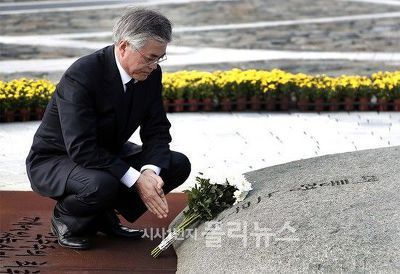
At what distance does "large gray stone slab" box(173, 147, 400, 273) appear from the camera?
3836 mm

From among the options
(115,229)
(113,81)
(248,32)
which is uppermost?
(113,81)

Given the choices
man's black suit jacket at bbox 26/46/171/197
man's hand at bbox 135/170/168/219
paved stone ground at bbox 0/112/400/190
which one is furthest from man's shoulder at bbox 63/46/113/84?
paved stone ground at bbox 0/112/400/190

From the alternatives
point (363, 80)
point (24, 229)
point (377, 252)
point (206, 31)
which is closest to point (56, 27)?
point (206, 31)

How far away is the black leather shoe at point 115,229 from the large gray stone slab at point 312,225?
1.30 feet

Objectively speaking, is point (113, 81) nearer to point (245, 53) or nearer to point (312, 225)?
point (312, 225)

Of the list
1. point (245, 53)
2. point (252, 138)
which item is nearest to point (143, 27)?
point (252, 138)

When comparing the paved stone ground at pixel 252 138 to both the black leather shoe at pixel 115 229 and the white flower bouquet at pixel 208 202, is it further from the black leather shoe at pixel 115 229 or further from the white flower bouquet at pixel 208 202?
the white flower bouquet at pixel 208 202

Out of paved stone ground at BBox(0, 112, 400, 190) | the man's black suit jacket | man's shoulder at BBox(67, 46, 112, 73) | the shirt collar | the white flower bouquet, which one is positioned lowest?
paved stone ground at BBox(0, 112, 400, 190)

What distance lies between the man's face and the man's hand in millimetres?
488

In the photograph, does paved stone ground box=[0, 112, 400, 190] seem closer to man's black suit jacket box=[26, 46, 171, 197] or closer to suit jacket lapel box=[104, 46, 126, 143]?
man's black suit jacket box=[26, 46, 171, 197]

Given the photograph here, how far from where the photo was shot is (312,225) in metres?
4.09

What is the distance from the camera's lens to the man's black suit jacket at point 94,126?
4.57 metres

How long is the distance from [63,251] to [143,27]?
50.0 inches

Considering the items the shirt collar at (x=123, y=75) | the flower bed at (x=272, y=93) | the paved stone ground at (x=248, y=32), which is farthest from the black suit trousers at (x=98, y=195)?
the paved stone ground at (x=248, y=32)
